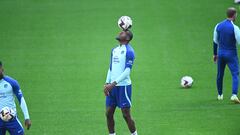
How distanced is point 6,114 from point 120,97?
9.04 ft

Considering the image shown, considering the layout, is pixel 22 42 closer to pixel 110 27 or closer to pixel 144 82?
pixel 110 27

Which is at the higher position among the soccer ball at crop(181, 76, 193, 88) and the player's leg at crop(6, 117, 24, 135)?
the soccer ball at crop(181, 76, 193, 88)

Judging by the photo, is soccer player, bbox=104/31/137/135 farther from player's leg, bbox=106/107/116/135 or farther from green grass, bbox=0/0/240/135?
green grass, bbox=0/0/240/135

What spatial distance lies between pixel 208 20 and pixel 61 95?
38.4 feet

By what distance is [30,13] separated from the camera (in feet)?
107

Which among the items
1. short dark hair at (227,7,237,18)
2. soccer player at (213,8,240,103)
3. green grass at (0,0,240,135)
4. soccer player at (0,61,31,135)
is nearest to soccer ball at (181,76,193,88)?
green grass at (0,0,240,135)

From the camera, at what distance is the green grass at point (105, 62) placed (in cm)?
1792

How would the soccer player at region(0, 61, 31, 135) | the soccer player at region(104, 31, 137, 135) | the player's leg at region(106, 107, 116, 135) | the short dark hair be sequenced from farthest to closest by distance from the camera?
the short dark hair
the player's leg at region(106, 107, 116, 135)
the soccer player at region(104, 31, 137, 135)
the soccer player at region(0, 61, 31, 135)

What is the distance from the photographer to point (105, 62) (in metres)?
25.7

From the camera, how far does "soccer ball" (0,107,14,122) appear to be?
13125 millimetres

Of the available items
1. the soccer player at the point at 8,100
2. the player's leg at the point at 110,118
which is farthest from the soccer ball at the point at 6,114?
the player's leg at the point at 110,118

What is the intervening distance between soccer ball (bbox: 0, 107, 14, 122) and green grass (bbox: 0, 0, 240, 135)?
367 cm

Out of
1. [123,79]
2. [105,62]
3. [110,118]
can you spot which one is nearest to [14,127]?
[110,118]

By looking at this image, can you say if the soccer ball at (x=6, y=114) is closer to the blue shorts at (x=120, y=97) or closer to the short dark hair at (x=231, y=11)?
the blue shorts at (x=120, y=97)
